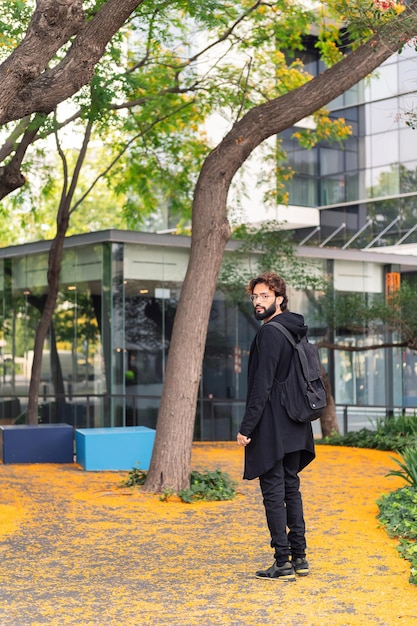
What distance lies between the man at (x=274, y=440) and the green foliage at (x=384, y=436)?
949 centimetres

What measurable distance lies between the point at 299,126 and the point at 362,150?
273cm

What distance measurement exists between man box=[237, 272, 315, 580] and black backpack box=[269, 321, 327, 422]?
4 cm

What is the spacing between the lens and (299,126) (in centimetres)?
3247

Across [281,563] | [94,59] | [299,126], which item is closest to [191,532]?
[281,563]

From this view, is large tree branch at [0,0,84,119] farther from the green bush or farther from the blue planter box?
the blue planter box

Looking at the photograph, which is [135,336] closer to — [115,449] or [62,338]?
[62,338]

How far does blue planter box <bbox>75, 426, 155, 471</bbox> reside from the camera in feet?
43.5

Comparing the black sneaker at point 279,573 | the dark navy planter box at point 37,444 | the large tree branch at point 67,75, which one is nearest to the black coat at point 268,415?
the black sneaker at point 279,573

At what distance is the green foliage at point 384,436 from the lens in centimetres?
1622

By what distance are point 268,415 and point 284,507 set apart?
2.11ft

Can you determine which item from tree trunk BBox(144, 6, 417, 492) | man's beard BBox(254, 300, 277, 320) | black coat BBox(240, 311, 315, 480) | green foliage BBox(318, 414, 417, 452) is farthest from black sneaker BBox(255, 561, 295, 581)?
green foliage BBox(318, 414, 417, 452)

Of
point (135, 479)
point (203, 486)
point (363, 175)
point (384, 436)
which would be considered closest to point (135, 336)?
point (384, 436)

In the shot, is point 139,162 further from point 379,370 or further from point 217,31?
point 379,370

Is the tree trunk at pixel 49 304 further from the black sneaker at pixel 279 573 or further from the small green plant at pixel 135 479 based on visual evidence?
the black sneaker at pixel 279 573
